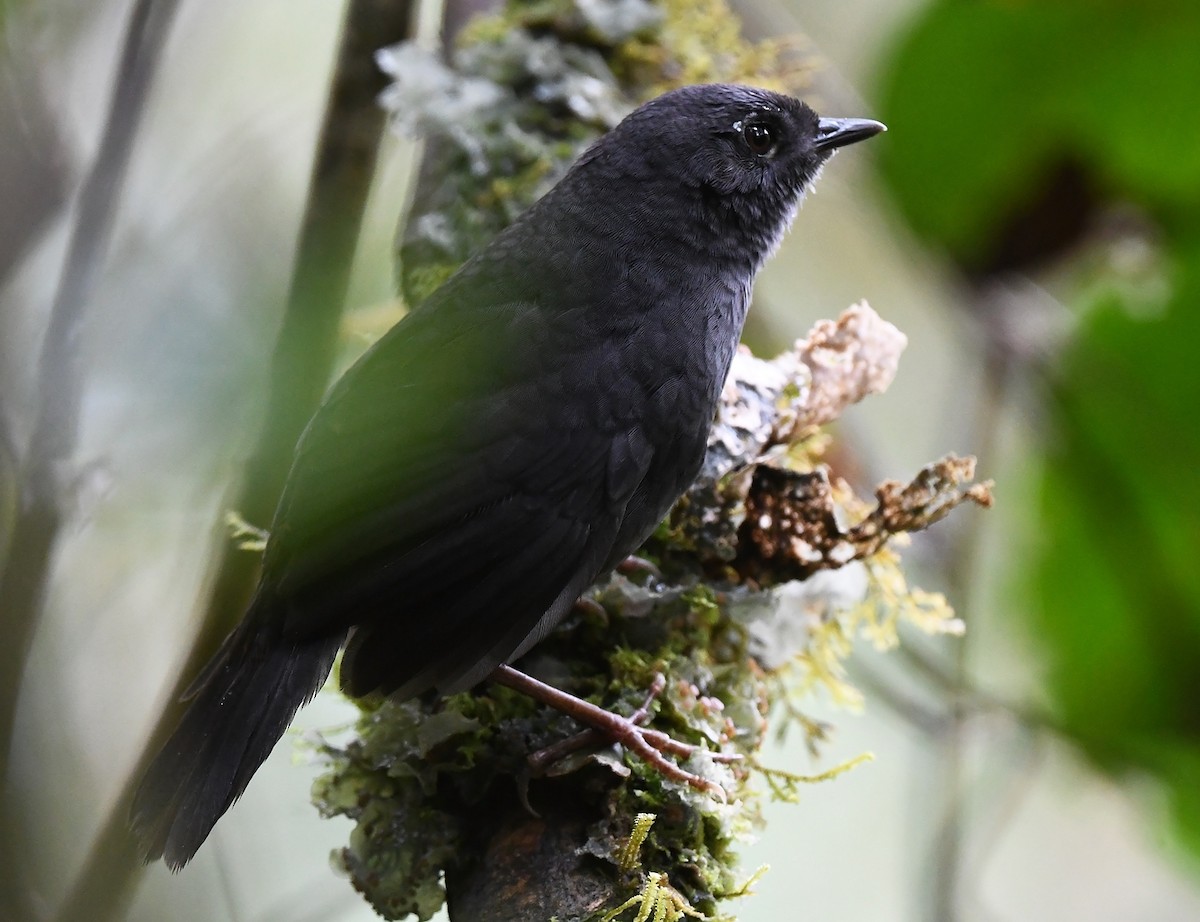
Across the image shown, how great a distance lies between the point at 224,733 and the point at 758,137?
6.69ft

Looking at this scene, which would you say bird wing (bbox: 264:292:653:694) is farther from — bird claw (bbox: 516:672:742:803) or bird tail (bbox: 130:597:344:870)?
bird claw (bbox: 516:672:742:803)

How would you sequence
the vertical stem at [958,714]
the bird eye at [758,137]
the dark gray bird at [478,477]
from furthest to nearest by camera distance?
the vertical stem at [958,714], the bird eye at [758,137], the dark gray bird at [478,477]

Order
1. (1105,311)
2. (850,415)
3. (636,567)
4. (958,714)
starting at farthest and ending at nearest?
(850,415), (958,714), (636,567), (1105,311)

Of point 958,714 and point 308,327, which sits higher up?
point 308,327

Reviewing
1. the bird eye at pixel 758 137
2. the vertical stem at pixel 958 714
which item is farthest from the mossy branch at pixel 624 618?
the vertical stem at pixel 958 714

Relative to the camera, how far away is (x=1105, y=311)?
2.27 m

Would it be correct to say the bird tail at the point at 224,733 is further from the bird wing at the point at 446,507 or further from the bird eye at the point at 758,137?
the bird eye at the point at 758,137

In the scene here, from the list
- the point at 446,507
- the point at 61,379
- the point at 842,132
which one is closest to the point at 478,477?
the point at 446,507

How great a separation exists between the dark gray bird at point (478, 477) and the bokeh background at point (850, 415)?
23 cm

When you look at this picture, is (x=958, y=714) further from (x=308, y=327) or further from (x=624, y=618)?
(x=308, y=327)

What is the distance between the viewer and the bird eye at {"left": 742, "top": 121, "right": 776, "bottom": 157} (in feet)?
10.5

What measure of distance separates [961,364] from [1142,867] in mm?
2719

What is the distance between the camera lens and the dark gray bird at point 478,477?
2426 millimetres

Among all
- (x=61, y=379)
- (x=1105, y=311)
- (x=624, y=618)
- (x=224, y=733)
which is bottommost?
(x=224, y=733)
